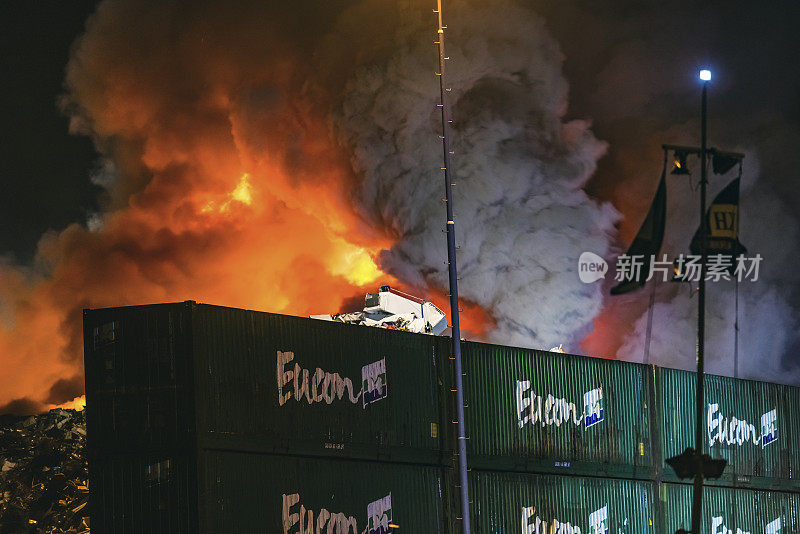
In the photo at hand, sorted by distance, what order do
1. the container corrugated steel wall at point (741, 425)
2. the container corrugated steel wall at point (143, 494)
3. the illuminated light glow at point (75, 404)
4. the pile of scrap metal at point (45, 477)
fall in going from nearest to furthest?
the container corrugated steel wall at point (143, 494)
the container corrugated steel wall at point (741, 425)
the pile of scrap metal at point (45, 477)
the illuminated light glow at point (75, 404)

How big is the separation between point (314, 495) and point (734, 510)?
50.2ft

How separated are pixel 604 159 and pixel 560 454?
29.4 m

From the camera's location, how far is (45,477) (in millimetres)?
32625

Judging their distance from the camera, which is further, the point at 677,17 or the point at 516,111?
the point at 677,17

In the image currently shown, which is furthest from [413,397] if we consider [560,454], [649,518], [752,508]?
[752,508]

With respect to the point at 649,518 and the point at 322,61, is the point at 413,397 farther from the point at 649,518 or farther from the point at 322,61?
the point at 322,61

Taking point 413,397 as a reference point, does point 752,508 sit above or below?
below

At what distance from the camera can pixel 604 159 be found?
5153 centimetres

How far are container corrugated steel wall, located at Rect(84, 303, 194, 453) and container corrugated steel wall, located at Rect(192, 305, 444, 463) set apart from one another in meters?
0.31

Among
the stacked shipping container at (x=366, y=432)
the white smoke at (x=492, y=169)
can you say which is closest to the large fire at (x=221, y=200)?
the white smoke at (x=492, y=169)

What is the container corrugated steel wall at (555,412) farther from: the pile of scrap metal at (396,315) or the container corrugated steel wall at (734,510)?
the pile of scrap metal at (396,315)

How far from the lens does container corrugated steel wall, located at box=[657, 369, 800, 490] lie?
90.8 feet

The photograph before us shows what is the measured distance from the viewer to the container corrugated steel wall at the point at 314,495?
1692 centimetres

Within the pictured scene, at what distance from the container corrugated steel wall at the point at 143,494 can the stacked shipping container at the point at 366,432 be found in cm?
2
